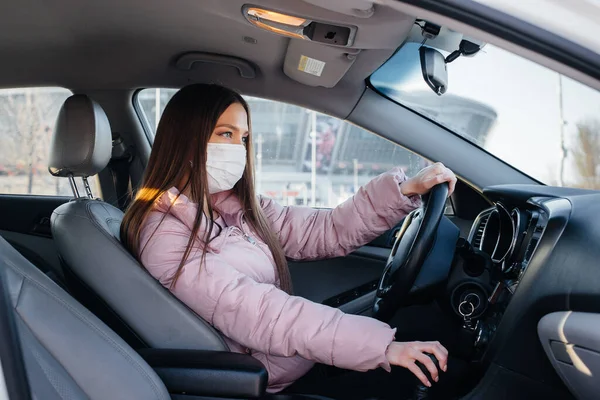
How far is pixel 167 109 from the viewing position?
6.13 ft

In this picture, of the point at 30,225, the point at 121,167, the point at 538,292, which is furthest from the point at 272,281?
the point at 30,225

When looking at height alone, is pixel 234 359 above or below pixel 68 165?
below

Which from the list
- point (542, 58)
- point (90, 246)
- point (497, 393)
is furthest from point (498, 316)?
point (90, 246)

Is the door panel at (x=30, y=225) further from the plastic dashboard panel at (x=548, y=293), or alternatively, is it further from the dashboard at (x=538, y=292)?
the plastic dashboard panel at (x=548, y=293)

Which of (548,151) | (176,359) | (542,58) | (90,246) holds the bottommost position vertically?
(176,359)

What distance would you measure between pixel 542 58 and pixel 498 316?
2.39 ft

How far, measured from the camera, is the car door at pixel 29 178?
2543 millimetres

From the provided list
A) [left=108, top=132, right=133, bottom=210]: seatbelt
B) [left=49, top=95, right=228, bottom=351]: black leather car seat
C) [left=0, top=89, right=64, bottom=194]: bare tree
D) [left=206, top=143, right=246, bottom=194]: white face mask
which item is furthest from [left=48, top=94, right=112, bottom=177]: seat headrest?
[left=108, top=132, right=133, bottom=210]: seatbelt

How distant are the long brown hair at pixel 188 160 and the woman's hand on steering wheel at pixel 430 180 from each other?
0.44m

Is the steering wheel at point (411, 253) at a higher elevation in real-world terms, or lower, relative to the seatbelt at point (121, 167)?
higher

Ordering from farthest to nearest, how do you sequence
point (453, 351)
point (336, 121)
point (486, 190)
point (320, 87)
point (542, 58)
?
point (336, 121)
point (320, 87)
point (486, 190)
point (453, 351)
point (542, 58)

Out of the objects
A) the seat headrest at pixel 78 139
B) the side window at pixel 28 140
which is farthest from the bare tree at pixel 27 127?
the seat headrest at pixel 78 139

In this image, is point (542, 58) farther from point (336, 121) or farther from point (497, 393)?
point (336, 121)

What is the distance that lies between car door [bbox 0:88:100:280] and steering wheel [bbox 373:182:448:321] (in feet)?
4.57
